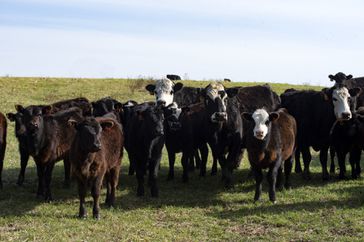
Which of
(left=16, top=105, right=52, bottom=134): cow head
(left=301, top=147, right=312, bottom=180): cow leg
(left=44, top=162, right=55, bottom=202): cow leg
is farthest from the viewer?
(left=301, top=147, right=312, bottom=180): cow leg

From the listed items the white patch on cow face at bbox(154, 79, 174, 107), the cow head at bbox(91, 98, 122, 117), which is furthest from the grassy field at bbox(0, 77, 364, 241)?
the white patch on cow face at bbox(154, 79, 174, 107)

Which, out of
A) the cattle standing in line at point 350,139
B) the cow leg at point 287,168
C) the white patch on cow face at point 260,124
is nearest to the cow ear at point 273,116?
the white patch on cow face at point 260,124

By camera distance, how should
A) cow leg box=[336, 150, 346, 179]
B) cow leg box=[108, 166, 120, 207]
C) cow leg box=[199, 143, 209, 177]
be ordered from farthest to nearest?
cow leg box=[199, 143, 209, 177] → cow leg box=[336, 150, 346, 179] → cow leg box=[108, 166, 120, 207]

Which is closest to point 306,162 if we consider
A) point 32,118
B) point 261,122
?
point 261,122

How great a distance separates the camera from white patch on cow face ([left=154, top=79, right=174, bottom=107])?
12.5 m

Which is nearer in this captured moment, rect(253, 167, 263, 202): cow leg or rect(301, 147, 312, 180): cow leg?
rect(253, 167, 263, 202): cow leg

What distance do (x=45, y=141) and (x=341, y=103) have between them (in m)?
6.38

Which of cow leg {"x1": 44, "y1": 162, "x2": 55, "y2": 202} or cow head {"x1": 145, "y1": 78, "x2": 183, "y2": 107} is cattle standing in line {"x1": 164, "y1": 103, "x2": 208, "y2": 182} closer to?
cow head {"x1": 145, "y1": 78, "x2": 183, "y2": 107}

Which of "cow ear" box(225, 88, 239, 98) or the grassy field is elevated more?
"cow ear" box(225, 88, 239, 98)

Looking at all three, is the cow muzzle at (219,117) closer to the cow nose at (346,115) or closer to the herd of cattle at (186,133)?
the herd of cattle at (186,133)

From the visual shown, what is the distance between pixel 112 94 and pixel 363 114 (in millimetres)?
20403

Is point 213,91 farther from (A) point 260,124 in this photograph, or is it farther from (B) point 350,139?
(B) point 350,139

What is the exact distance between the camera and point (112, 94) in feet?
98.8

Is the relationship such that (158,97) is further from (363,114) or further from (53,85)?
(53,85)
